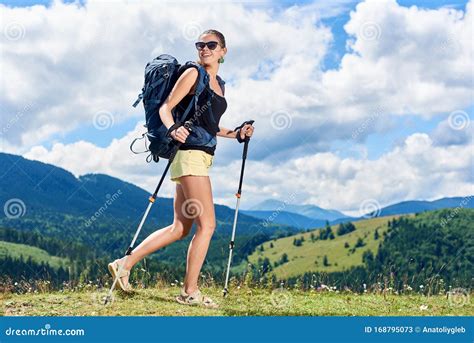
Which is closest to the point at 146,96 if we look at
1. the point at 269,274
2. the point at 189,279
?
the point at 189,279

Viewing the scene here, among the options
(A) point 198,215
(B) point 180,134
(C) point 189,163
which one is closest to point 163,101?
(B) point 180,134

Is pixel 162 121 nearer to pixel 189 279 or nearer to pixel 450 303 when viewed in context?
pixel 189 279

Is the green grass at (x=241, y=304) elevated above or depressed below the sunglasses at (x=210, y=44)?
below

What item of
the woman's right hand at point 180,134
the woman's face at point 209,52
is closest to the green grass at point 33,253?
the woman's face at point 209,52

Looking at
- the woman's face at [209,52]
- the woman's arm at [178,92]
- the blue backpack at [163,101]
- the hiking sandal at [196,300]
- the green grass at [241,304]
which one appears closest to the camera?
the woman's arm at [178,92]

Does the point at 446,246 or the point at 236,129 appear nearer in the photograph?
the point at 236,129

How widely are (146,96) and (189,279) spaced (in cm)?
270

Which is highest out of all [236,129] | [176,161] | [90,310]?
[236,129]

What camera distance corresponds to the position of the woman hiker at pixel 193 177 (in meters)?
8.17

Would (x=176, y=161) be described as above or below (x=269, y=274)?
above

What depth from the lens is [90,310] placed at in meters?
8.33

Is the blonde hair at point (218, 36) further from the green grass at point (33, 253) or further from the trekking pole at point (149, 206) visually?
the green grass at point (33, 253)

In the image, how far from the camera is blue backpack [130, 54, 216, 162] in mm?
8250

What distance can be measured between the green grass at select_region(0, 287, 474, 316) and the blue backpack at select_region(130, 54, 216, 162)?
2194mm
